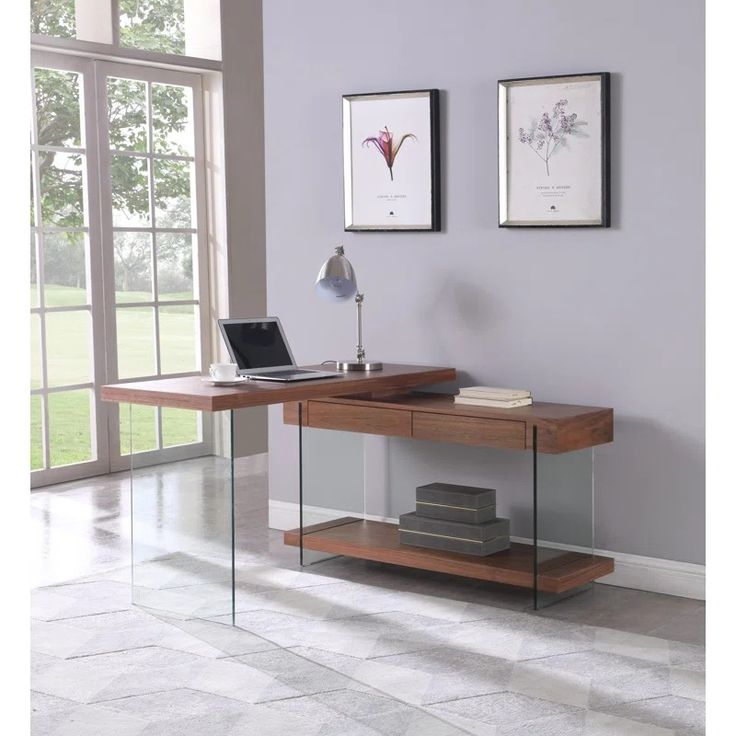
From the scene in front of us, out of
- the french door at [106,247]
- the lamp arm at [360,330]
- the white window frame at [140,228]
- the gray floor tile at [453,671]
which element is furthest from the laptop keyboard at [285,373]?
the white window frame at [140,228]

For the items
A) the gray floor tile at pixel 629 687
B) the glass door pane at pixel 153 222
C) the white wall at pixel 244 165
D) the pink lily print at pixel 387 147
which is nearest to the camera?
the gray floor tile at pixel 629 687

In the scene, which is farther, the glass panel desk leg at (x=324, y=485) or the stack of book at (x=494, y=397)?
the glass panel desk leg at (x=324, y=485)

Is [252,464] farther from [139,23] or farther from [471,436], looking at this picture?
[471,436]

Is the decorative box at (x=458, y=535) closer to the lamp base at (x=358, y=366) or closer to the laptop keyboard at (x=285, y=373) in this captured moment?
the lamp base at (x=358, y=366)

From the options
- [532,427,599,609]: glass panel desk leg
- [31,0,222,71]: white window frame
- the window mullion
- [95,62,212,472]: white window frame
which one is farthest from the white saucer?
the window mullion

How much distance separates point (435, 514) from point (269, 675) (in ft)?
3.86

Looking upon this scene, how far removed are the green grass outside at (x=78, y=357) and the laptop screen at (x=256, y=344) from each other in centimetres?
199

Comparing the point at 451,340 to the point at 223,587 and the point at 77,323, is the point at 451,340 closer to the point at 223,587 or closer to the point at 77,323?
the point at 223,587

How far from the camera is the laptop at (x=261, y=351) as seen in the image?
12.3 ft

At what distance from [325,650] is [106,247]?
3441mm

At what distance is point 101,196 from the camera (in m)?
5.98

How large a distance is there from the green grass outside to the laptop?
6.52ft

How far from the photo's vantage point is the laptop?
376 cm
